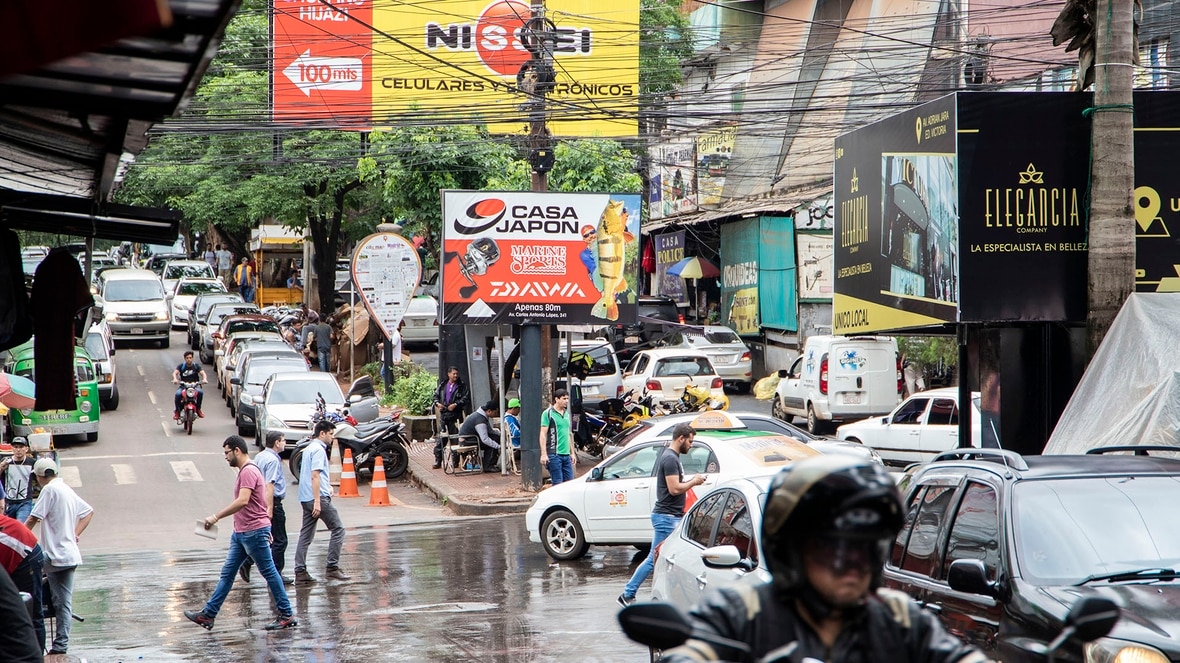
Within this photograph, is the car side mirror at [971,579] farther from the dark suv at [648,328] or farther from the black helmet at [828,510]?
the dark suv at [648,328]

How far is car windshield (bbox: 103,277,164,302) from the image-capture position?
40.4m

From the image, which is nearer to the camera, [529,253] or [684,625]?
[684,625]

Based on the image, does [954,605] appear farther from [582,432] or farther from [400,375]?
[400,375]

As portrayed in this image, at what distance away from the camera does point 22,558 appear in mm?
9508

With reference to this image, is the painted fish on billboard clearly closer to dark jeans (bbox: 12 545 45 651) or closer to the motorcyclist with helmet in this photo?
dark jeans (bbox: 12 545 45 651)

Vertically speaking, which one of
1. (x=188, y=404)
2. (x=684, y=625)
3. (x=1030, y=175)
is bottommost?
(x=188, y=404)

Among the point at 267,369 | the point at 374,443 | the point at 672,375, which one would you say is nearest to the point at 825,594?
the point at 374,443

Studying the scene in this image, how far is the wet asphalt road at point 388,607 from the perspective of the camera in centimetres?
1092

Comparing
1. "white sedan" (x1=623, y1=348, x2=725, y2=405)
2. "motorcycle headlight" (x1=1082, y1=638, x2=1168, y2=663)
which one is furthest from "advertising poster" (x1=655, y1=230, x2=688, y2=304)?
"motorcycle headlight" (x1=1082, y1=638, x2=1168, y2=663)

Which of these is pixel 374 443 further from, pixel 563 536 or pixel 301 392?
pixel 563 536

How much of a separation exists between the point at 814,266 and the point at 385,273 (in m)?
12.8

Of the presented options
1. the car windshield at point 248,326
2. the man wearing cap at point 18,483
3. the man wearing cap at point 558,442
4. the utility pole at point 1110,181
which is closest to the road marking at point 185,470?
the man wearing cap at point 558,442

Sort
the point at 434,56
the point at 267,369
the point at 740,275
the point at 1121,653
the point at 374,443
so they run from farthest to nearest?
1. the point at 740,275
2. the point at 434,56
3. the point at 267,369
4. the point at 374,443
5. the point at 1121,653

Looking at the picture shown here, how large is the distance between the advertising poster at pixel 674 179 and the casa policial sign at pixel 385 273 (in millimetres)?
16567
